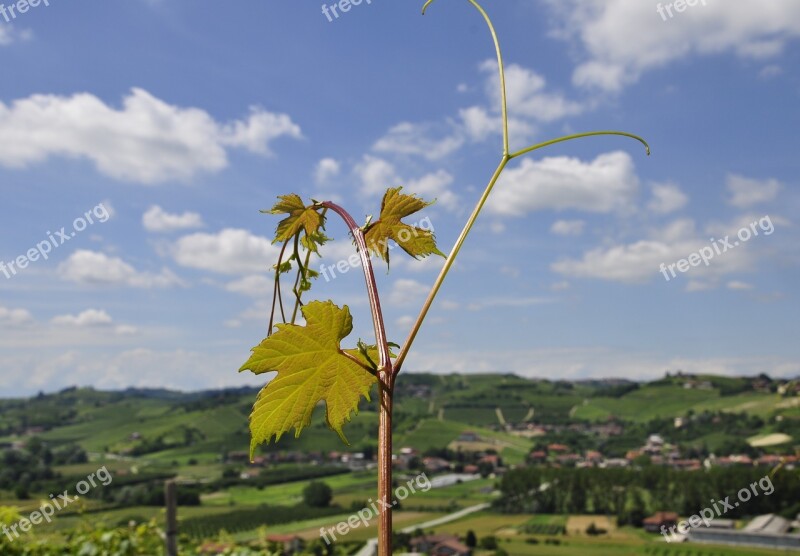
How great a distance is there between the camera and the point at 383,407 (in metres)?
0.39

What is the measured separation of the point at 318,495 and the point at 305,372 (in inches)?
1965

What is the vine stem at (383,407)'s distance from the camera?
0.35 meters

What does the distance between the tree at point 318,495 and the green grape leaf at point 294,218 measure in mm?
49098

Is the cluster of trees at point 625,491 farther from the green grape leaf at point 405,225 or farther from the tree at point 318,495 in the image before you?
the green grape leaf at point 405,225

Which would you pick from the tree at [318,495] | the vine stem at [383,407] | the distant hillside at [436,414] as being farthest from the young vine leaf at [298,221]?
the distant hillside at [436,414]

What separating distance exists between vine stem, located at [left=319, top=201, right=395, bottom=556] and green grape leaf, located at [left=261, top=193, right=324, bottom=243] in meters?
0.15

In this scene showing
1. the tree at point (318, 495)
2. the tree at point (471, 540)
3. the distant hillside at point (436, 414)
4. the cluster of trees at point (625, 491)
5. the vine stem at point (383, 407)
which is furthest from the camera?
the distant hillside at point (436, 414)

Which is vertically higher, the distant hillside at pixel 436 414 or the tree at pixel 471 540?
the distant hillside at pixel 436 414

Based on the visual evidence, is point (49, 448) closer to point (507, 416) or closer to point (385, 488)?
point (507, 416)

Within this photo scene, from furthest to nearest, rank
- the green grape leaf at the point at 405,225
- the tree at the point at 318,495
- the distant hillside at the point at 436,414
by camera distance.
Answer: the distant hillside at the point at 436,414 → the tree at the point at 318,495 → the green grape leaf at the point at 405,225

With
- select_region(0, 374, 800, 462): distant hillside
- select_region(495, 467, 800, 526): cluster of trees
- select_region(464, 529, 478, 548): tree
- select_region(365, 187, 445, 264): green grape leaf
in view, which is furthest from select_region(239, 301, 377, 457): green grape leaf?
select_region(0, 374, 800, 462): distant hillside

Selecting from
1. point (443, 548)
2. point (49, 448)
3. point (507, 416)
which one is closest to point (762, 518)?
point (443, 548)

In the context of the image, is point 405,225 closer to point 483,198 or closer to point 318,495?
point 483,198

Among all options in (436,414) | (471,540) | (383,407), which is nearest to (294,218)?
(383,407)
